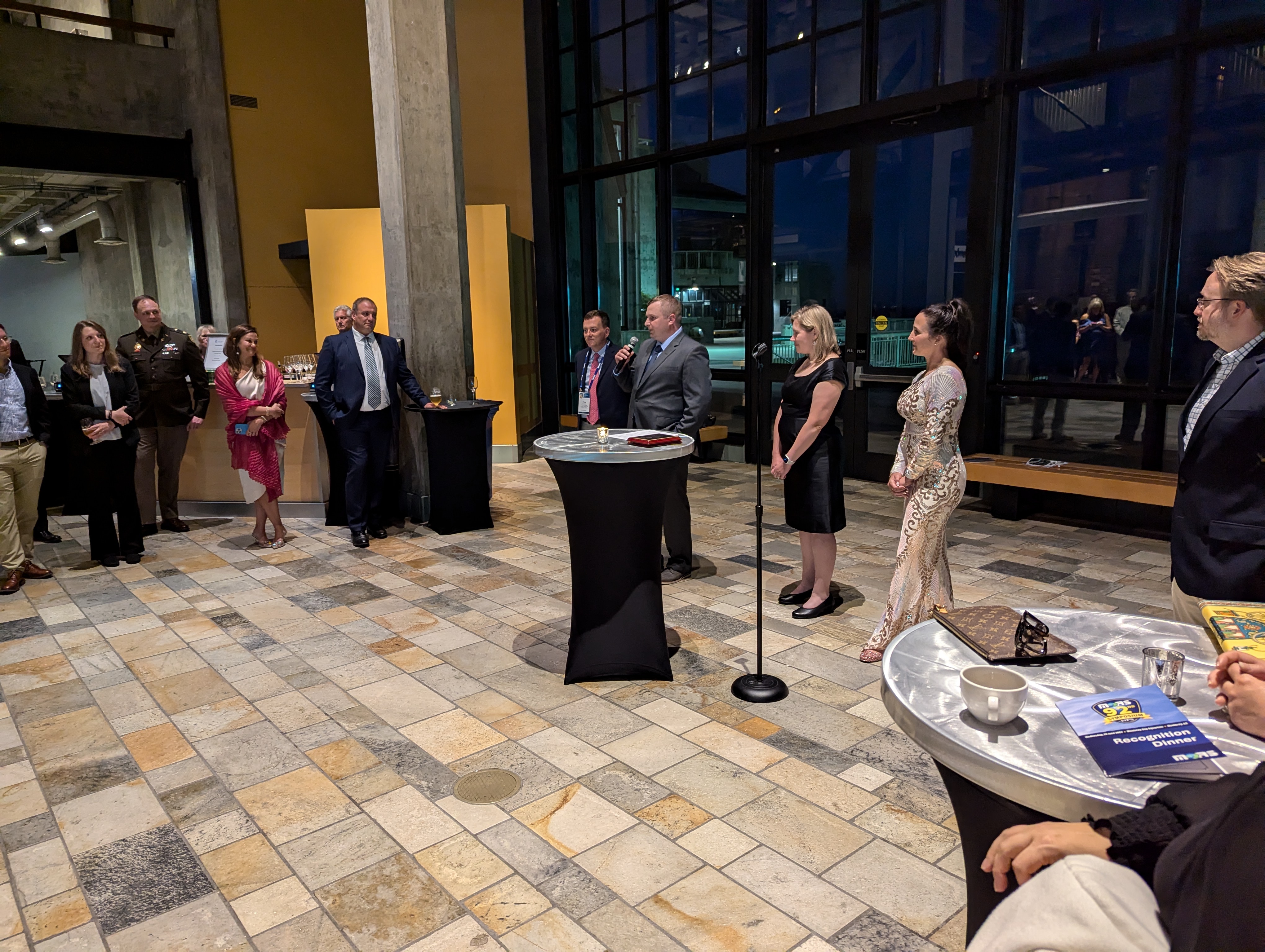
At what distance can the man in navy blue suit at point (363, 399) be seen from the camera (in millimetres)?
6125

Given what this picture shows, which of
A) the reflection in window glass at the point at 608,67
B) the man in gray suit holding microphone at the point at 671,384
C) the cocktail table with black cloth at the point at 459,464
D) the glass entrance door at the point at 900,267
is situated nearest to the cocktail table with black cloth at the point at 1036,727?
the man in gray suit holding microphone at the point at 671,384

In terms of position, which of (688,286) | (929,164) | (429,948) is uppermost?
(929,164)

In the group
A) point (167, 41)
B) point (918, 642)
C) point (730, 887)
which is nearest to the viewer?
point (918, 642)

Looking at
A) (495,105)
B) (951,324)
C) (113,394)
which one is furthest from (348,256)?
(951,324)

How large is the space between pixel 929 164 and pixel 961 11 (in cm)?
117

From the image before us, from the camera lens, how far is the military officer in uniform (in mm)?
6367

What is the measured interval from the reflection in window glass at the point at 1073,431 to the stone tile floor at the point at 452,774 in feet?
4.23

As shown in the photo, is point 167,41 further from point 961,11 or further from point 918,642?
point 918,642

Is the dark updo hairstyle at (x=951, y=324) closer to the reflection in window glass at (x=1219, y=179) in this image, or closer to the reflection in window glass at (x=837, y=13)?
the reflection in window glass at (x=1219, y=179)

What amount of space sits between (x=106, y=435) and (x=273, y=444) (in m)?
1.07

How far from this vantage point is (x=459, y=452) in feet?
20.9

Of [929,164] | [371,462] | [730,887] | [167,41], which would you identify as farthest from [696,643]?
[167,41]

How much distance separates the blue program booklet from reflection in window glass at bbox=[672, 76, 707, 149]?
27.7 ft

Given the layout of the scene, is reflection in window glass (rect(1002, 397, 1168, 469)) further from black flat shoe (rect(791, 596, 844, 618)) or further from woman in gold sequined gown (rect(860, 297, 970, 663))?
woman in gold sequined gown (rect(860, 297, 970, 663))
